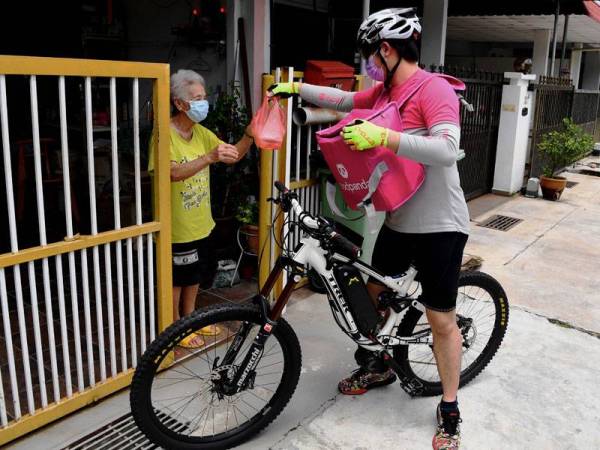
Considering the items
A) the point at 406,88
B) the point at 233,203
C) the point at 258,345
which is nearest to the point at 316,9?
the point at 233,203

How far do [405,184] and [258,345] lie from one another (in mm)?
953

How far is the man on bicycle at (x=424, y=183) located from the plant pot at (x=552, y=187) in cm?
637

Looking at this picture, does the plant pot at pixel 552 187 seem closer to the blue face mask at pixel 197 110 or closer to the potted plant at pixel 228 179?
the potted plant at pixel 228 179

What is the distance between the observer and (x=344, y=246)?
250cm

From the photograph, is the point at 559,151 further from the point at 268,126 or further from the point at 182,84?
the point at 182,84

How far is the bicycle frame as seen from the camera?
2533mm

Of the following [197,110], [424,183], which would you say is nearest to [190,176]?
[197,110]

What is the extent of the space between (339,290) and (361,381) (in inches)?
28.6

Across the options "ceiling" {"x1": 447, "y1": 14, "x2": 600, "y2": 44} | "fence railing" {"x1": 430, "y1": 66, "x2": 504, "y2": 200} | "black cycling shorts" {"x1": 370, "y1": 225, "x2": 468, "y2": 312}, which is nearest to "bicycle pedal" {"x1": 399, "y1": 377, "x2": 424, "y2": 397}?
"black cycling shorts" {"x1": 370, "y1": 225, "x2": 468, "y2": 312}

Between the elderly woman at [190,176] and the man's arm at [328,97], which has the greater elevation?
the man's arm at [328,97]

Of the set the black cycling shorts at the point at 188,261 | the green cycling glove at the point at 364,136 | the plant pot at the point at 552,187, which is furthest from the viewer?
the plant pot at the point at 552,187

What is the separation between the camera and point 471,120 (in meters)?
7.41

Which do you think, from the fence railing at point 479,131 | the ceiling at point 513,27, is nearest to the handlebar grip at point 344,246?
the fence railing at point 479,131

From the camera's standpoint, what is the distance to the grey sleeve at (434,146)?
2.21 m
